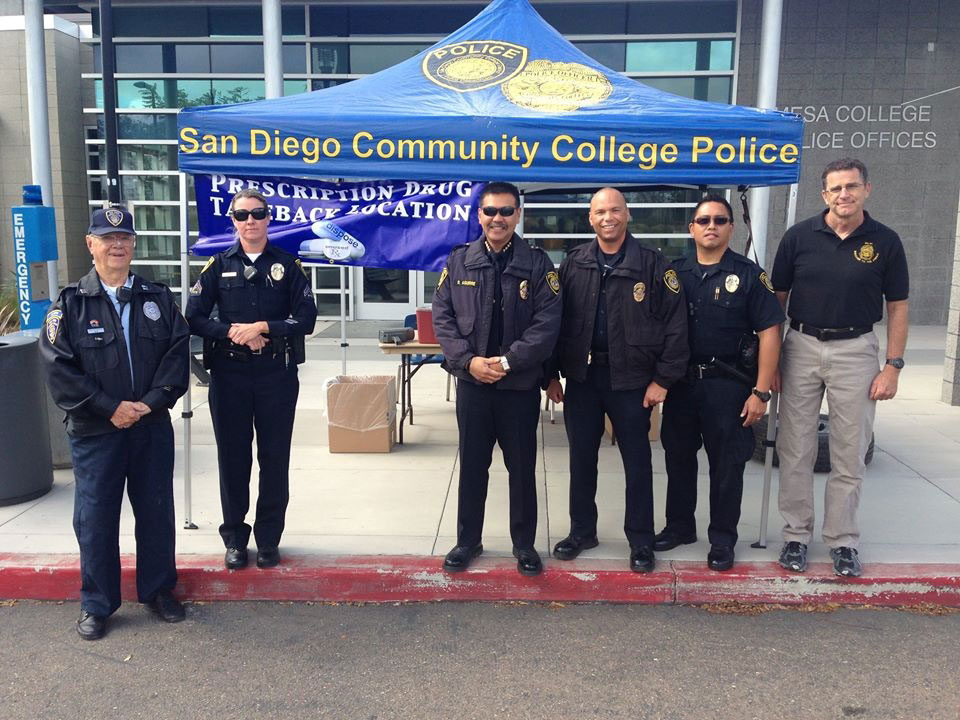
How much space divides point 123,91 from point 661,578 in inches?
564

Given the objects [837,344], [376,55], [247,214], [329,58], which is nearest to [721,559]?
[837,344]

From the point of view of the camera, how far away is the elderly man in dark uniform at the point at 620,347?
13.7ft

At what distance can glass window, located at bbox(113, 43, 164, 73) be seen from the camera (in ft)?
48.8

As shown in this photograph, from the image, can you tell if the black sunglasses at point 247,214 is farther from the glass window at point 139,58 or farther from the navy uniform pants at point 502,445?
the glass window at point 139,58

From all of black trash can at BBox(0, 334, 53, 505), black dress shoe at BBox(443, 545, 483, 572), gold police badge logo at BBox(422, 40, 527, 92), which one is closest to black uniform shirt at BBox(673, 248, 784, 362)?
black dress shoe at BBox(443, 545, 483, 572)

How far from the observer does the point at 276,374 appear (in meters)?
4.32

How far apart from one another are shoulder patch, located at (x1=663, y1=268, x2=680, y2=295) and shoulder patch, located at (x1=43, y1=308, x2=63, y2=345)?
2865 millimetres

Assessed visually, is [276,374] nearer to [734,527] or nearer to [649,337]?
[649,337]

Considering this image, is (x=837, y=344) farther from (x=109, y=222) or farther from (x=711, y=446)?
(x=109, y=222)

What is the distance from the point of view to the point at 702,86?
1435 centimetres

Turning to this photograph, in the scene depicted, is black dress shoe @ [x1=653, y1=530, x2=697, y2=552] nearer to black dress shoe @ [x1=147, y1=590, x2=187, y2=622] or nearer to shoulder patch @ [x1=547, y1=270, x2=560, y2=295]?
shoulder patch @ [x1=547, y1=270, x2=560, y2=295]

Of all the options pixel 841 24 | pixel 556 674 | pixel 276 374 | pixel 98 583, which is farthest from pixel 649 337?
pixel 841 24

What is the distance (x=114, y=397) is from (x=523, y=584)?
2228 millimetres

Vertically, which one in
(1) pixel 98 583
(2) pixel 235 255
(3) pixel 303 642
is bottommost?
(3) pixel 303 642
